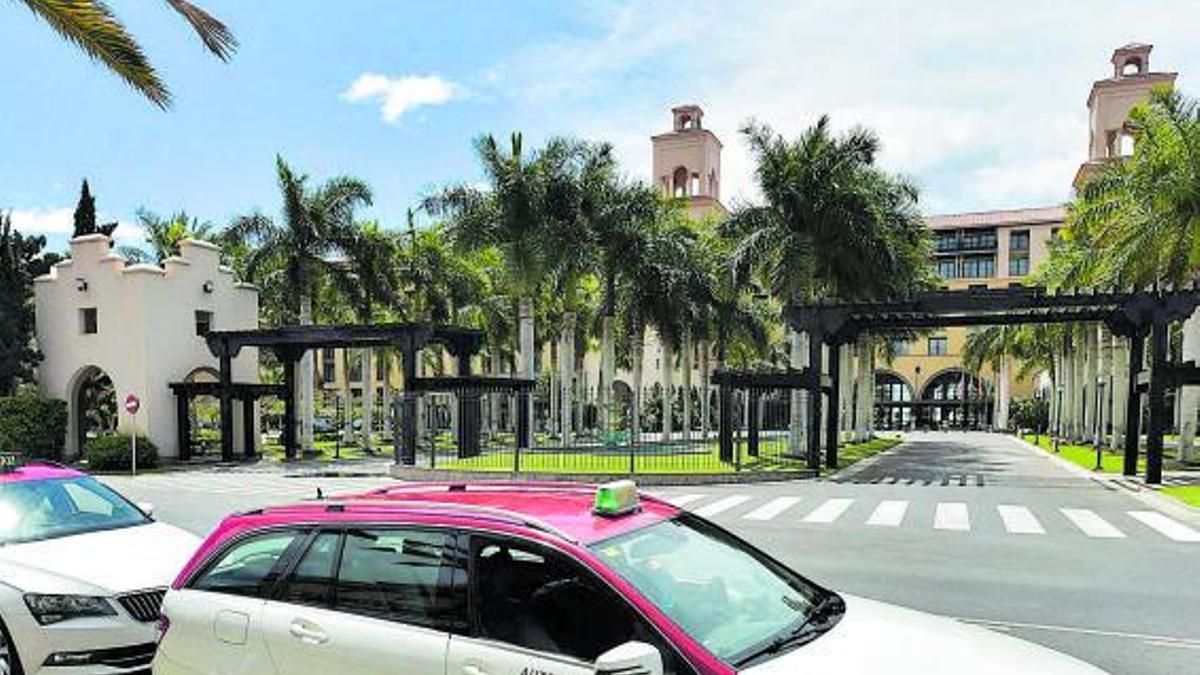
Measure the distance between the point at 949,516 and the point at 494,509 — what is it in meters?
14.7

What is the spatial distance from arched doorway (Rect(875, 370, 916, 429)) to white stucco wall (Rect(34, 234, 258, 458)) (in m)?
72.7

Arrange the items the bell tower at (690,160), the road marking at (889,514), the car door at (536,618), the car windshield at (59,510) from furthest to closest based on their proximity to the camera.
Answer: the bell tower at (690,160)
the road marking at (889,514)
the car windshield at (59,510)
the car door at (536,618)

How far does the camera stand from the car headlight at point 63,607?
5645 mm

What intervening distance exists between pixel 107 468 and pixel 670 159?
62.3 m

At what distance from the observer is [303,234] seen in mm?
36219

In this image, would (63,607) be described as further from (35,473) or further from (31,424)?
(31,424)

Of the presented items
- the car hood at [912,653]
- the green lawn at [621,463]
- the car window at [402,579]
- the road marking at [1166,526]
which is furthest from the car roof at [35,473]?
the green lawn at [621,463]

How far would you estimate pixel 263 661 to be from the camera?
391 centimetres

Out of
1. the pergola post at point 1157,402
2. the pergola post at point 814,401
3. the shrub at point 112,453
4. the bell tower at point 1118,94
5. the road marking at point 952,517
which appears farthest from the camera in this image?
the bell tower at point 1118,94

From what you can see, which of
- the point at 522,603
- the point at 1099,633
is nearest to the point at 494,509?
the point at 522,603

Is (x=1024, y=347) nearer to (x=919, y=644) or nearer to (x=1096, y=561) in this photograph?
(x=1096, y=561)

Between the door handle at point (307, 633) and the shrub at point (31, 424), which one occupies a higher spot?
the door handle at point (307, 633)

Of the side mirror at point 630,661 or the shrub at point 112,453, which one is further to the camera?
the shrub at point 112,453

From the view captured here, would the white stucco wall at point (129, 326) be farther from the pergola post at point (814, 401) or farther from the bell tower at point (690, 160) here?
the bell tower at point (690, 160)
